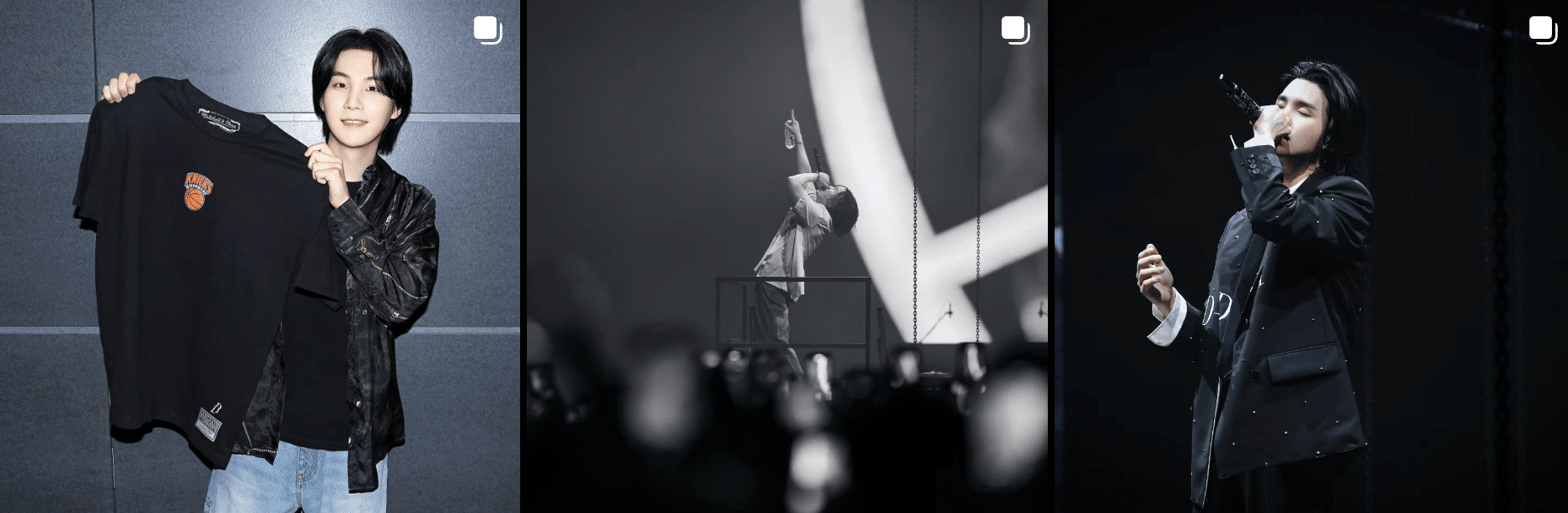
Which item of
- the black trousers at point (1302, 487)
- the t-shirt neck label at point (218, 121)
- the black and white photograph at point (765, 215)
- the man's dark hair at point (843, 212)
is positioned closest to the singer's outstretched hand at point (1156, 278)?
the black and white photograph at point (765, 215)

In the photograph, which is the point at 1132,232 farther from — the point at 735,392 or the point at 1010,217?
the point at 735,392

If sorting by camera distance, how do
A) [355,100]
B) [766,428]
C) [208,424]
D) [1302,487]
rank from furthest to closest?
[766,428]
[1302,487]
[355,100]
[208,424]

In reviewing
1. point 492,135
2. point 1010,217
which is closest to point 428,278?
point 492,135

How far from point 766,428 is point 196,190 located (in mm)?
1470

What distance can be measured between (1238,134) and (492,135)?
1.97m

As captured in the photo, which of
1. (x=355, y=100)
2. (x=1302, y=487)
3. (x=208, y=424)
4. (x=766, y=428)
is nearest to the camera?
(x=208, y=424)

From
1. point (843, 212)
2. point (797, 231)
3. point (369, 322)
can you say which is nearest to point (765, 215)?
point (797, 231)

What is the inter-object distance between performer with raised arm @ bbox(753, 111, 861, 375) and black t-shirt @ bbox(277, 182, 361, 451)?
991mm

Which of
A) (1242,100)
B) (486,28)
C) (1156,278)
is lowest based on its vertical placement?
(1156,278)

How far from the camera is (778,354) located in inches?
88.4

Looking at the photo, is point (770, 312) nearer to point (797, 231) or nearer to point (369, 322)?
point (797, 231)

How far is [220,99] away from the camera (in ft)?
7.22

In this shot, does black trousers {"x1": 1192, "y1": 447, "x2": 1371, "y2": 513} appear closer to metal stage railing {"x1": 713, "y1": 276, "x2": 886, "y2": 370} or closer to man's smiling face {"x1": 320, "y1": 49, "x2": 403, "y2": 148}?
metal stage railing {"x1": 713, "y1": 276, "x2": 886, "y2": 370}

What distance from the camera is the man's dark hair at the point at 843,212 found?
7.30 feet
